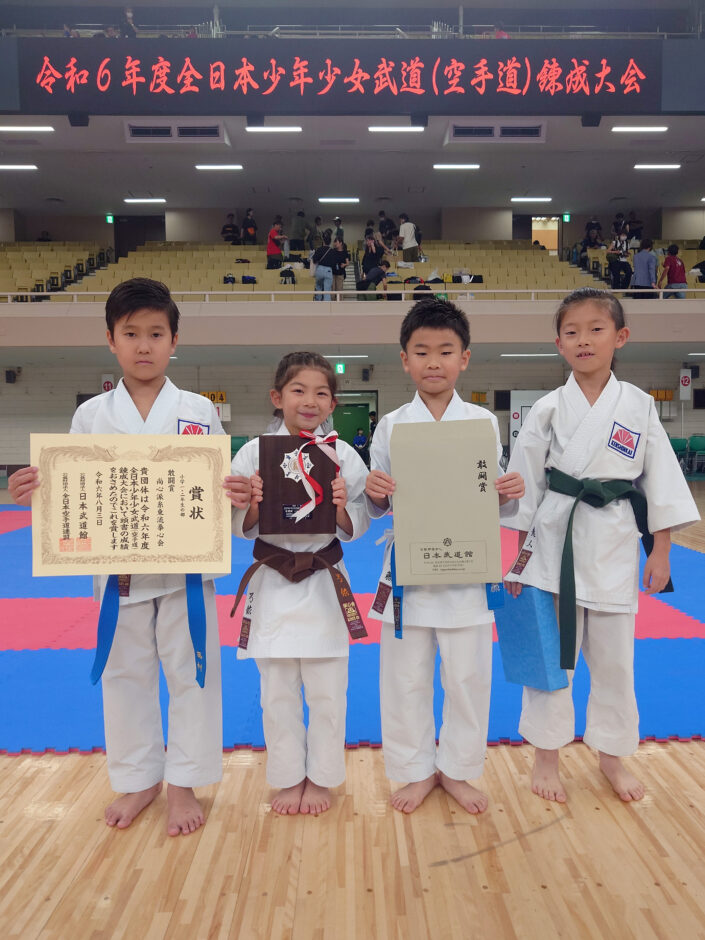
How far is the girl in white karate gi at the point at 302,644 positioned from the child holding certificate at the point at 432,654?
6.1 inches

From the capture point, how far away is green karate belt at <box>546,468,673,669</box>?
218cm

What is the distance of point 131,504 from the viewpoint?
77.8 inches

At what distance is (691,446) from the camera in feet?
44.4

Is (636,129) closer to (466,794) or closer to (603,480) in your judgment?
(603,480)

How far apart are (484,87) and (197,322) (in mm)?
6693

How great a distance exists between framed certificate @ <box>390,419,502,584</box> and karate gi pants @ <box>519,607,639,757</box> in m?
0.50

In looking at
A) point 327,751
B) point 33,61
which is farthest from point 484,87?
point 327,751

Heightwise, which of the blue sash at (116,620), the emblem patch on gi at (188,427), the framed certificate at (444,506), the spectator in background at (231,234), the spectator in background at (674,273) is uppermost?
the spectator in background at (231,234)

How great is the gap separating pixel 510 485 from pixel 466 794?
3.38 ft

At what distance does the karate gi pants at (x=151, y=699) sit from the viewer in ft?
6.89

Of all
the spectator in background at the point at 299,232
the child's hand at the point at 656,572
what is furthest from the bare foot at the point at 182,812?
the spectator in background at the point at 299,232

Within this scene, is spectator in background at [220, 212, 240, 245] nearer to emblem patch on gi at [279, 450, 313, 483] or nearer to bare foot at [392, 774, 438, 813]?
emblem patch on gi at [279, 450, 313, 483]

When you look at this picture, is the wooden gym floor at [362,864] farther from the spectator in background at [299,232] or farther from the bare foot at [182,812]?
the spectator in background at [299,232]

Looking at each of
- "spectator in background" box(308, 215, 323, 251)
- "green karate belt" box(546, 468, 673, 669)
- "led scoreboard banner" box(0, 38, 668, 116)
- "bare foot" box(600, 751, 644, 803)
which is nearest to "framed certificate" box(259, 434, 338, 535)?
"green karate belt" box(546, 468, 673, 669)
